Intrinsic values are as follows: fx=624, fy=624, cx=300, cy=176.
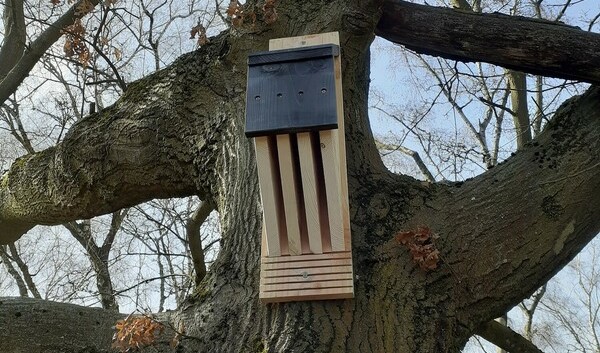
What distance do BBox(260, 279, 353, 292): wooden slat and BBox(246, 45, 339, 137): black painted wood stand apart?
0.44 metres

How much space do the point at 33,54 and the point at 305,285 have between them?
9.53 ft

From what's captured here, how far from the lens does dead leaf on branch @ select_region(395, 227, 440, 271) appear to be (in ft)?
6.18

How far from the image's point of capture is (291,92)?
1751 mm

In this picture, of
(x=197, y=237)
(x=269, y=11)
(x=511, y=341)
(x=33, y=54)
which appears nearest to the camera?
(x=269, y=11)

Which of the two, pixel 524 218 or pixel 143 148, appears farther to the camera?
pixel 143 148

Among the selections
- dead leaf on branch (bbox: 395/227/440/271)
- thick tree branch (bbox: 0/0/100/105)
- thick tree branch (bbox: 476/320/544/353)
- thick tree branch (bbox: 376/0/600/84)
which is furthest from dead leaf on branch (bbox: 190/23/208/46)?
thick tree branch (bbox: 476/320/544/353)

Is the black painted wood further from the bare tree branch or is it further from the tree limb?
the tree limb

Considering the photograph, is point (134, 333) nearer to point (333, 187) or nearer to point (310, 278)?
point (310, 278)

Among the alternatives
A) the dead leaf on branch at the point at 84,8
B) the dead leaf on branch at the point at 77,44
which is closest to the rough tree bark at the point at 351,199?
the dead leaf on branch at the point at 77,44

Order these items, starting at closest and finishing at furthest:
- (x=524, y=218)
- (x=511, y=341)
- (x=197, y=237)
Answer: (x=524, y=218) → (x=511, y=341) → (x=197, y=237)

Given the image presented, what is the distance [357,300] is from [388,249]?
213 millimetres

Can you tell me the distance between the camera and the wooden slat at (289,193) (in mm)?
1712

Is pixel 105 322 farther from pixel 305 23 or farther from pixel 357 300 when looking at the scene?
pixel 305 23

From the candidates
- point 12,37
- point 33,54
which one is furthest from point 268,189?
point 12,37
